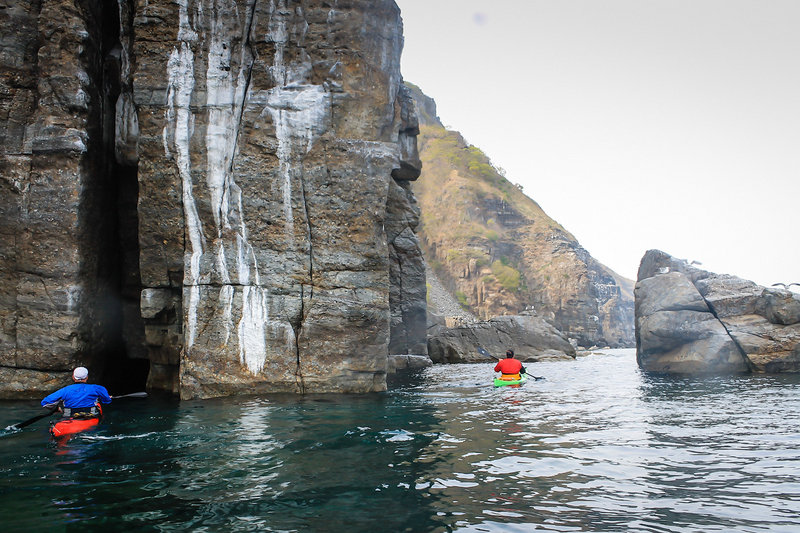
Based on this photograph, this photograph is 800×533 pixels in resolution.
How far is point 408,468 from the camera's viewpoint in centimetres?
690

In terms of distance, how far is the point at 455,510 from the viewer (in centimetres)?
534

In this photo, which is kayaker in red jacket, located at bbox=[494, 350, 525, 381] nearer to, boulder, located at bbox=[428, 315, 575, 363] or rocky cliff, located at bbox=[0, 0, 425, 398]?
rocky cliff, located at bbox=[0, 0, 425, 398]

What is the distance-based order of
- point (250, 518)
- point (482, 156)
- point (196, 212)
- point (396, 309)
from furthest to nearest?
point (482, 156)
point (396, 309)
point (196, 212)
point (250, 518)

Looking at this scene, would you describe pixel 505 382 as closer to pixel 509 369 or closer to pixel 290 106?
pixel 509 369

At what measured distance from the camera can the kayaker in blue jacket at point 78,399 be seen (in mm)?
9789

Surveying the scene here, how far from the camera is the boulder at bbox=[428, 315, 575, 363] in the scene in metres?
32.4

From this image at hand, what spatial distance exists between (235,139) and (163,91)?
79.7 inches

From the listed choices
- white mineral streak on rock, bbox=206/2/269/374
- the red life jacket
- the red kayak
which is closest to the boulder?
the red life jacket

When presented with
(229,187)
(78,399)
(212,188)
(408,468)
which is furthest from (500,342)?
(408,468)

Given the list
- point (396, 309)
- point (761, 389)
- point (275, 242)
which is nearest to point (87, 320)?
point (275, 242)

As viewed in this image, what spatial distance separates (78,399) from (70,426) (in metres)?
0.71

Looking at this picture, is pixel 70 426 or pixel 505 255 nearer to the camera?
pixel 70 426

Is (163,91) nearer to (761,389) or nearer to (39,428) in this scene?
(39,428)

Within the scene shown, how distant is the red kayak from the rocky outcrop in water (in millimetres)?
19183
